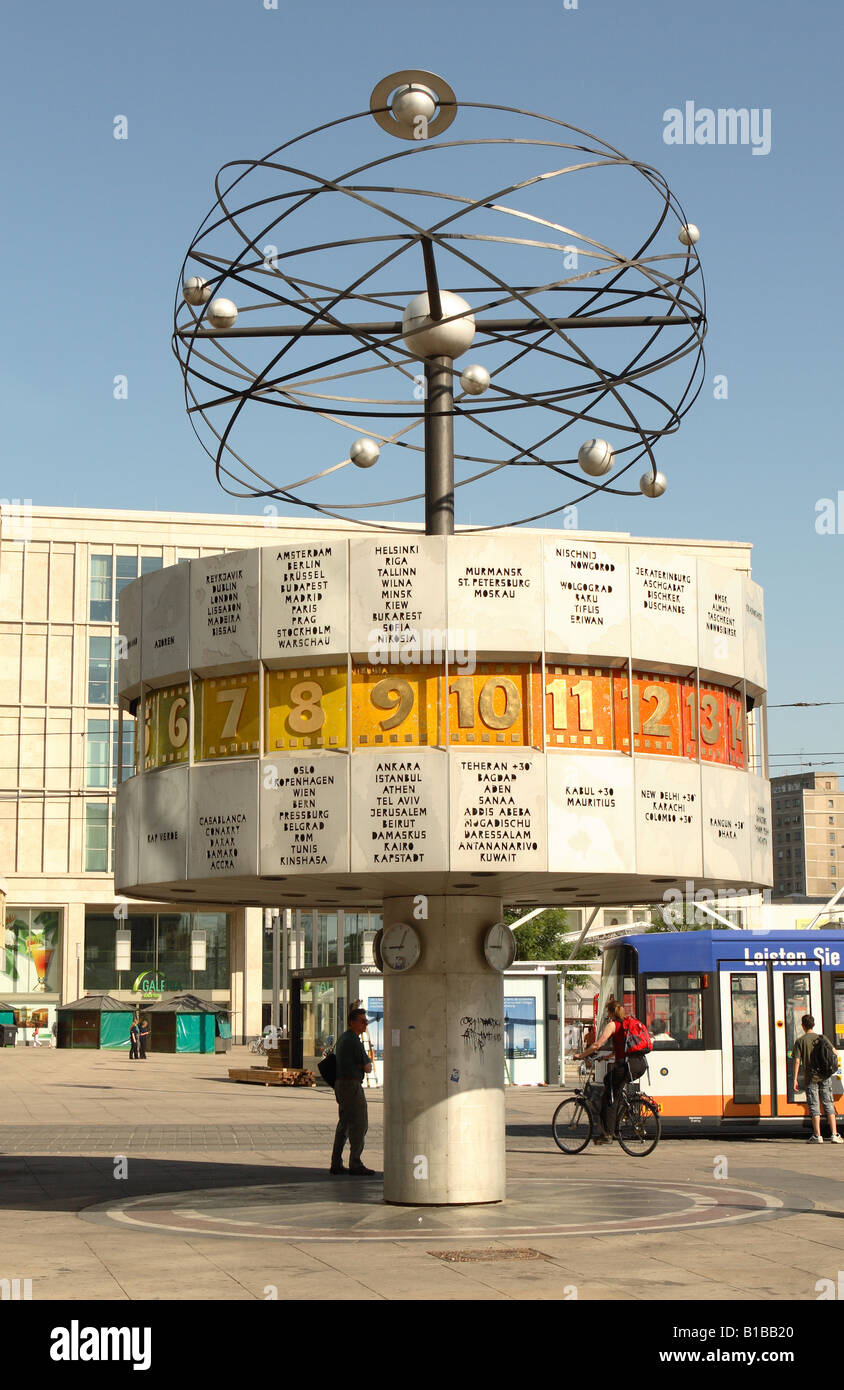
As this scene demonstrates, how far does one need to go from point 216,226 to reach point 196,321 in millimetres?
996

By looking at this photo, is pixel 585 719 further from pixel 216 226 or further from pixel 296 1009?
pixel 296 1009

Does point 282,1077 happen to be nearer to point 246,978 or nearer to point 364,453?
point 364,453

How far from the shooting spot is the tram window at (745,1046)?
27.3 meters

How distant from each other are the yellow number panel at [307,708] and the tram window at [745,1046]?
589 inches

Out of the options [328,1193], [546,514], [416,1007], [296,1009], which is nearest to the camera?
[416,1007]

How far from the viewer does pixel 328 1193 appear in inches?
691

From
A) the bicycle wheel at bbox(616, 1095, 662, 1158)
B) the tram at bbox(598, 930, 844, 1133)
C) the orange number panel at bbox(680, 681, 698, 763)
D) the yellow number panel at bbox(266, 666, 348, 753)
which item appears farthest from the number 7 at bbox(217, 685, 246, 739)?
the tram at bbox(598, 930, 844, 1133)

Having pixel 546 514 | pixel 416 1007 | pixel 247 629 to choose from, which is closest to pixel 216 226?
pixel 247 629

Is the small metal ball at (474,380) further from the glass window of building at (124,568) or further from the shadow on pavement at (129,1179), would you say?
the glass window of building at (124,568)

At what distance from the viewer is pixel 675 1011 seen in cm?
2769

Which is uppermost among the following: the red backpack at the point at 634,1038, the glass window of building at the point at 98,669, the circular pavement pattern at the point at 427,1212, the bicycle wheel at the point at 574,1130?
the glass window of building at the point at 98,669

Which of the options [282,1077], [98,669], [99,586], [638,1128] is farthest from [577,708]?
[99,586]

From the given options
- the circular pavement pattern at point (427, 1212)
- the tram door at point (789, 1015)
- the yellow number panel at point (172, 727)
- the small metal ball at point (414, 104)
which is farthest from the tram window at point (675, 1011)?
the small metal ball at point (414, 104)

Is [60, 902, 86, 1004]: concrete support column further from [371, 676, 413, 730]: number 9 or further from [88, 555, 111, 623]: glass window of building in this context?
[371, 676, 413, 730]: number 9
